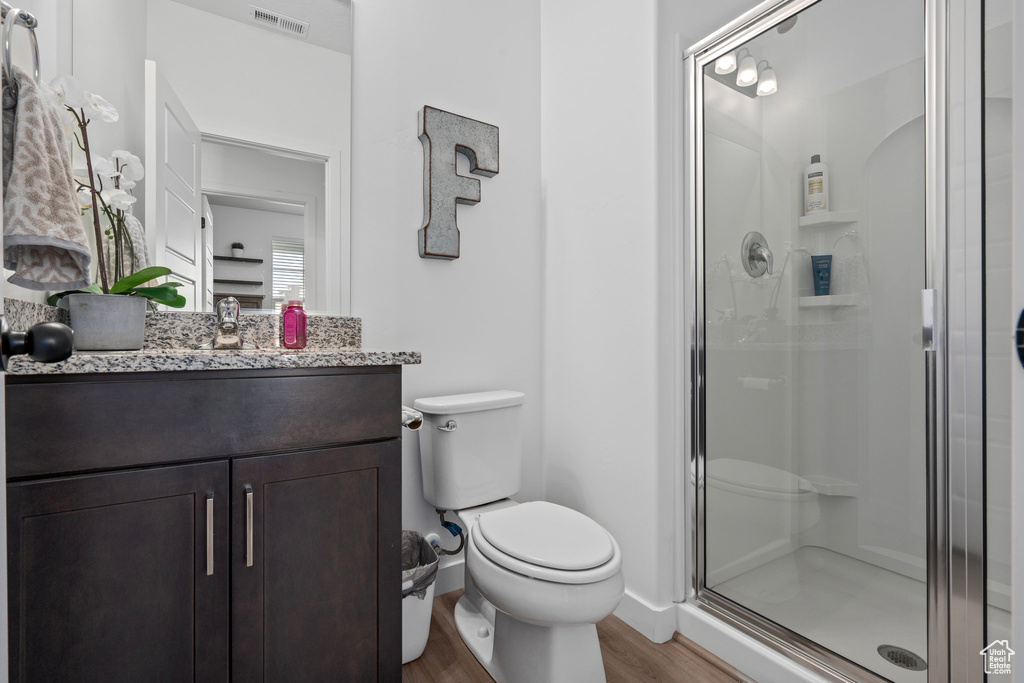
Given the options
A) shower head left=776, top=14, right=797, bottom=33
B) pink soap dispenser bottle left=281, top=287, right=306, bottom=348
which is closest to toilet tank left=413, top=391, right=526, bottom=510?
pink soap dispenser bottle left=281, top=287, right=306, bottom=348

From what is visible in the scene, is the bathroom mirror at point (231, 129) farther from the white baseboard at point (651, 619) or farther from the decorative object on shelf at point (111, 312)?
the white baseboard at point (651, 619)

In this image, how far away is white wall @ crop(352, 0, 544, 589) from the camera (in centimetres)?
170

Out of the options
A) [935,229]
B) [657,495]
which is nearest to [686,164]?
[935,229]

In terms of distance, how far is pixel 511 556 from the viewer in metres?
1.24

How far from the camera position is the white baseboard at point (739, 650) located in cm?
131

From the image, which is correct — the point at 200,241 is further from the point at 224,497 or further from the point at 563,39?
the point at 563,39

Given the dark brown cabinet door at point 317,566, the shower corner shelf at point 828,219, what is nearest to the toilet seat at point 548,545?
the dark brown cabinet door at point 317,566

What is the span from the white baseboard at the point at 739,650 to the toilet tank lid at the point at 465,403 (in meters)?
0.85

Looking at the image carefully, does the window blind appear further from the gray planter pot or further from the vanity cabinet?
the vanity cabinet

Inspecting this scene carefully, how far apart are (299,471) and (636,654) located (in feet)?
3.78

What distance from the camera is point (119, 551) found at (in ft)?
2.88

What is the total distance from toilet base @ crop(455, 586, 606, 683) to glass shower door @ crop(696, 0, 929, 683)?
0.52 meters

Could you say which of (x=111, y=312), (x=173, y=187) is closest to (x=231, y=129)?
(x=173, y=187)

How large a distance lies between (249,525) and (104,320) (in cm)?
58
